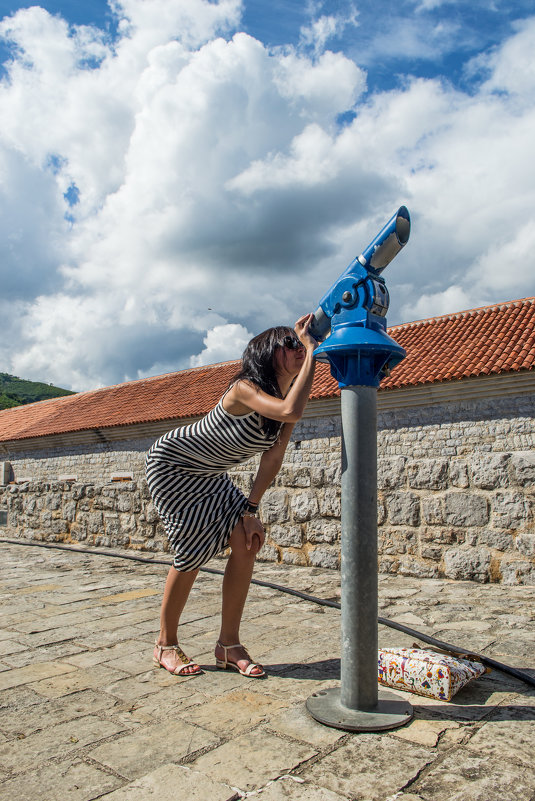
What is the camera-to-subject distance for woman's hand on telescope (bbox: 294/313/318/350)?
2562 mm

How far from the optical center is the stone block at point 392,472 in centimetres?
618

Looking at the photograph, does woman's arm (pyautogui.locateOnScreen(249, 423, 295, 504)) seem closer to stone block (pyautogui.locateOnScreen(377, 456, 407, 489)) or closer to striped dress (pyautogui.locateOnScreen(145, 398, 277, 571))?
striped dress (pyautogui.locateOnScreen(145, 398, 277, 571))

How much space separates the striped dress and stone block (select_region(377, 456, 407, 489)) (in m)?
3.55

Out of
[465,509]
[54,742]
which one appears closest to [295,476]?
[465,509]

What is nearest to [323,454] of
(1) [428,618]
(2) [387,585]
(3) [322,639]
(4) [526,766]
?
(2) [387,585]

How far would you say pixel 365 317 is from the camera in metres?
2.41

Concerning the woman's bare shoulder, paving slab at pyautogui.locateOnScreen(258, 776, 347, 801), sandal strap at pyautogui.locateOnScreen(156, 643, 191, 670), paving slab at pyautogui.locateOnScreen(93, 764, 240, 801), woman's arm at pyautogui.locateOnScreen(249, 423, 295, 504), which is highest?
the woman's bare shoulder

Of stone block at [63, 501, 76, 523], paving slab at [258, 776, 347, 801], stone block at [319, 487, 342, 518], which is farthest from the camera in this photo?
stone block at [63, 501, 76, 523]

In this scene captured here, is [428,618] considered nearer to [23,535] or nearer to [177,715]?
[177,715]

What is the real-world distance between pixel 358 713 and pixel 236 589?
2.73ft

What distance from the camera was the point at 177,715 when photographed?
2338mm

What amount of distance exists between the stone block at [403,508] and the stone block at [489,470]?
63cm

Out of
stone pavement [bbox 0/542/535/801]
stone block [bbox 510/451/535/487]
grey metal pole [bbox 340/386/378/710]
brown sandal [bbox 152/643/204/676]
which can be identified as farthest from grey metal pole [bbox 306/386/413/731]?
stone block [bbox 510/451/535/487]

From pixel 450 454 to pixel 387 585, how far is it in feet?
6.59
